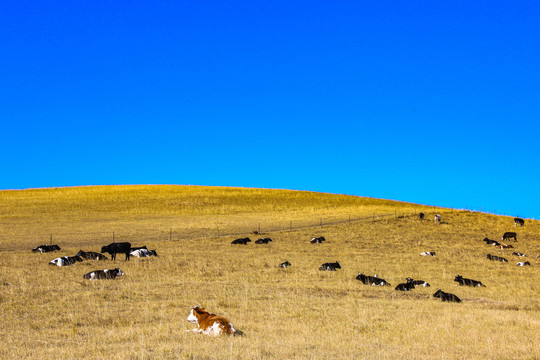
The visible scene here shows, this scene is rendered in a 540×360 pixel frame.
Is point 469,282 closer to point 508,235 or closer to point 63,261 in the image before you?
point 63,261

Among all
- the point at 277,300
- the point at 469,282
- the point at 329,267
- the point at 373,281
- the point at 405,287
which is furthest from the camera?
the point at 329,267

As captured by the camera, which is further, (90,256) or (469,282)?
(90,256)

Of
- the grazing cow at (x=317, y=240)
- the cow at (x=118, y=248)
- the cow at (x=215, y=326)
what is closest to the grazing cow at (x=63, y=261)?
the cow at (x=118, y=248)

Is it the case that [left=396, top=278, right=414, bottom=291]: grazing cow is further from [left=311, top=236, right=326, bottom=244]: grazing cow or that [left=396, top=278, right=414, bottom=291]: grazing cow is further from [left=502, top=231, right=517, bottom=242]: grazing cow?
[left=502, top=231, right=517, bottom=242]: grazing cow

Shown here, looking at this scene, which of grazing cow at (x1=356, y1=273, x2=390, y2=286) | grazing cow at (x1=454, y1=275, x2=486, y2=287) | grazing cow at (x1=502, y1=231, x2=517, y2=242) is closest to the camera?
grazing cow at (x1=356, y1=273, x2=390, y2=286)

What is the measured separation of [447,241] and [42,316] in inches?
1277

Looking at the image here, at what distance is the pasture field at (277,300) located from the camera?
9484 mm

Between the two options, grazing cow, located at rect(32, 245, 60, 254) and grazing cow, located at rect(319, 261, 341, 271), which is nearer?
grazing cow, located at rect(319, 261, 341, 271)

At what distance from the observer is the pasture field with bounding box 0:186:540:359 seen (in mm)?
9484

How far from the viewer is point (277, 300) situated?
1477cm

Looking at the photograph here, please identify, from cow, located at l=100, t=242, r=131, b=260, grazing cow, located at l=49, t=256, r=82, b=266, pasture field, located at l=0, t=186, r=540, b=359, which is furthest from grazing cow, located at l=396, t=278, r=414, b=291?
grazing cow, located at l=49, t=256, r=82, b=266

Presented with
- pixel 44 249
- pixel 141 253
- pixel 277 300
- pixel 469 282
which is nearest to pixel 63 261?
pixel 141 253

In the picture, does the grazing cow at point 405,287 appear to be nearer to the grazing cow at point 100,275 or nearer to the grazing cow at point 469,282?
the grazing cow at point 469,282

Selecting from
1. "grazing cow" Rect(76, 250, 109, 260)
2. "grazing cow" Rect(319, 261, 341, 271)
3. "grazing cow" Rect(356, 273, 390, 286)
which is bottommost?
"grazing cow" Rect(356, 273, 390, 286)
